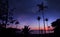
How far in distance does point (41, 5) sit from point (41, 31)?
12.1m

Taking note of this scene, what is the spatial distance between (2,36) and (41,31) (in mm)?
31400

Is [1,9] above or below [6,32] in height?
above

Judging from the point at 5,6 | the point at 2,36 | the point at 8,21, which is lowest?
the point at 2,36

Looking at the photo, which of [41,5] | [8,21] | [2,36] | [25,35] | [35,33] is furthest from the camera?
[35,33]

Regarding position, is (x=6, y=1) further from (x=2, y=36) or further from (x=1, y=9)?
(x=2, y=36)

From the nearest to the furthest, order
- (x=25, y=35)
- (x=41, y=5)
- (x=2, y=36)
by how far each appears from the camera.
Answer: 1. (x=2, y=36)
2. (x=25, y=35)
3. (x=41, y=5)

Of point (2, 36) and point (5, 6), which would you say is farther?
point (5, 6)

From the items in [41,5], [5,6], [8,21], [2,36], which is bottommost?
[2,36]

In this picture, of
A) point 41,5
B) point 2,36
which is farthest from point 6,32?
point 41,5

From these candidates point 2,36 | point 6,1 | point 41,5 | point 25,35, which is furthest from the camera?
point 41,5

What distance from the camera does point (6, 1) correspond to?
46688mm

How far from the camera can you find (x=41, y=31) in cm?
7269

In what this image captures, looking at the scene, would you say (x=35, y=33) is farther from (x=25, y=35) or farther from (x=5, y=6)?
(x=5, y=6)

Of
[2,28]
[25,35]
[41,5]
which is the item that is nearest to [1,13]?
[2,28]
